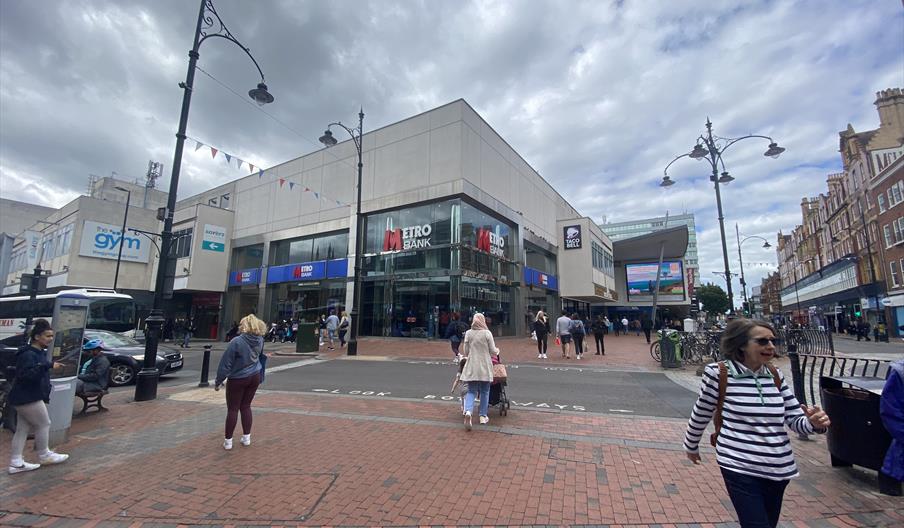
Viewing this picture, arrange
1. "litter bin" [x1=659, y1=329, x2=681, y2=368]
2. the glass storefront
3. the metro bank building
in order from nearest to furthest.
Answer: "litter bin" [x1=659, y1=329, x2=681, y2=368] < the glass storefront < the metro bank building

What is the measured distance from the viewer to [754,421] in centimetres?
217

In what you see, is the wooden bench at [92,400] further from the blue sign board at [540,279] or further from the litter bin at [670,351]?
the blue sign board at [540,279]

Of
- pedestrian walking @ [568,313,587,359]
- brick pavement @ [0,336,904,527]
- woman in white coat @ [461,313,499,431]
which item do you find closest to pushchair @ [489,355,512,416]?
brick pavement @ [0,336,904,527]

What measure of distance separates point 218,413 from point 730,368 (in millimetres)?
7429

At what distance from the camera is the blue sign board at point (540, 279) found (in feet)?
93.7

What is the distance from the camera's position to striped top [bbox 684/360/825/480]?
209 cm

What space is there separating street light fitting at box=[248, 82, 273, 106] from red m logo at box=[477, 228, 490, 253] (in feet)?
49.8

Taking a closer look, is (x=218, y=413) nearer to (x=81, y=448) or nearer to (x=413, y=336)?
(x=81, y=448)

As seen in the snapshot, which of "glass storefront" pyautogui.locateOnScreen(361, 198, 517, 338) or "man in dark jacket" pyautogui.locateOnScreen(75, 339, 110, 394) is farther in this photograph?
"glass storefront" pyautogui.locateOnScreen(361, 198, 517, 338)

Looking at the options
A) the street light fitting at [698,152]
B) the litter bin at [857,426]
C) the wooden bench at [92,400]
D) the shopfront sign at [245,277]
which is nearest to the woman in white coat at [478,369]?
the litter bin at [857,426]

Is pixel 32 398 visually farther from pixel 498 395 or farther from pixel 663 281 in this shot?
pixel 663 281

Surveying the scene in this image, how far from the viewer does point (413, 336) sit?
2267 cm

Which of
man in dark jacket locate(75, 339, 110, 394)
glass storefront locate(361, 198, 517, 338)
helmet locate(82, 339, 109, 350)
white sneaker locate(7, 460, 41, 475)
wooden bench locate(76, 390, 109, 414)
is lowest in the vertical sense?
white sneaker locate(7, 460, 41, 475)

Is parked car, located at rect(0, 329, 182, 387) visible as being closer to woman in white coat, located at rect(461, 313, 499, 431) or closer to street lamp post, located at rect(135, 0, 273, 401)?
street lamp post, located at rect(135, 0, 273, 401)
